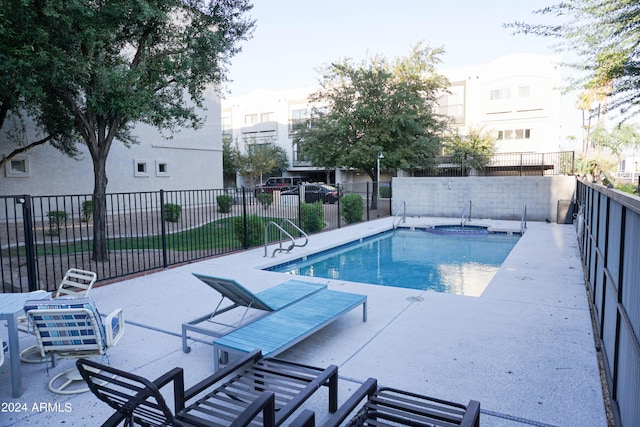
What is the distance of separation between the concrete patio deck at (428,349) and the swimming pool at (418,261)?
1.79m

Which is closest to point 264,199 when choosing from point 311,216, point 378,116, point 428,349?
point 311,216

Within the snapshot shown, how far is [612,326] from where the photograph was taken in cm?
372

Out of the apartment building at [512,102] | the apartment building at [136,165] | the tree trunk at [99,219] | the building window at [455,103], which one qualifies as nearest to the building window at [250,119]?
the apartment building at [512,102]

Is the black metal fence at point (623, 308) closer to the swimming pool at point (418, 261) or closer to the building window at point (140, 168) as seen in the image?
the swimming pool at point (418, 261)

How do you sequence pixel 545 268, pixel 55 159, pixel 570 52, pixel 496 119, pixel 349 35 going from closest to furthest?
pixel 570 52 → pixel 545 268 → pixel 55 159 → pixel 349 35 → pixel 496 119

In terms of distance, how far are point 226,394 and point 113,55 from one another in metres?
9.95

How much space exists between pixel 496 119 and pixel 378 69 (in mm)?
18479

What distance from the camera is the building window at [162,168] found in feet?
74.3

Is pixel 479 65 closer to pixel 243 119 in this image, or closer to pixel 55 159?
pixel 243 119

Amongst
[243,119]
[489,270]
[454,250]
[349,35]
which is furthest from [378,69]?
[243,119]

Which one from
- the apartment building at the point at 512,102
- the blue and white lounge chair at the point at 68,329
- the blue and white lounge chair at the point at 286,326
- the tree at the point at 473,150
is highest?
the apartment building at the point at 512,102

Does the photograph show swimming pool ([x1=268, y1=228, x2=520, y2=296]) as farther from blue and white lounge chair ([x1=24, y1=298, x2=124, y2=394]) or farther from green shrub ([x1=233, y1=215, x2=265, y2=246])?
blue and white lounge chair ([x1=24, y1=298, x2=124, y2=394])

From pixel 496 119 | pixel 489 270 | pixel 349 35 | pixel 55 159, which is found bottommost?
pixel 489 270

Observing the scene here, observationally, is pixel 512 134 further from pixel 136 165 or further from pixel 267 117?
pixel 136 165
